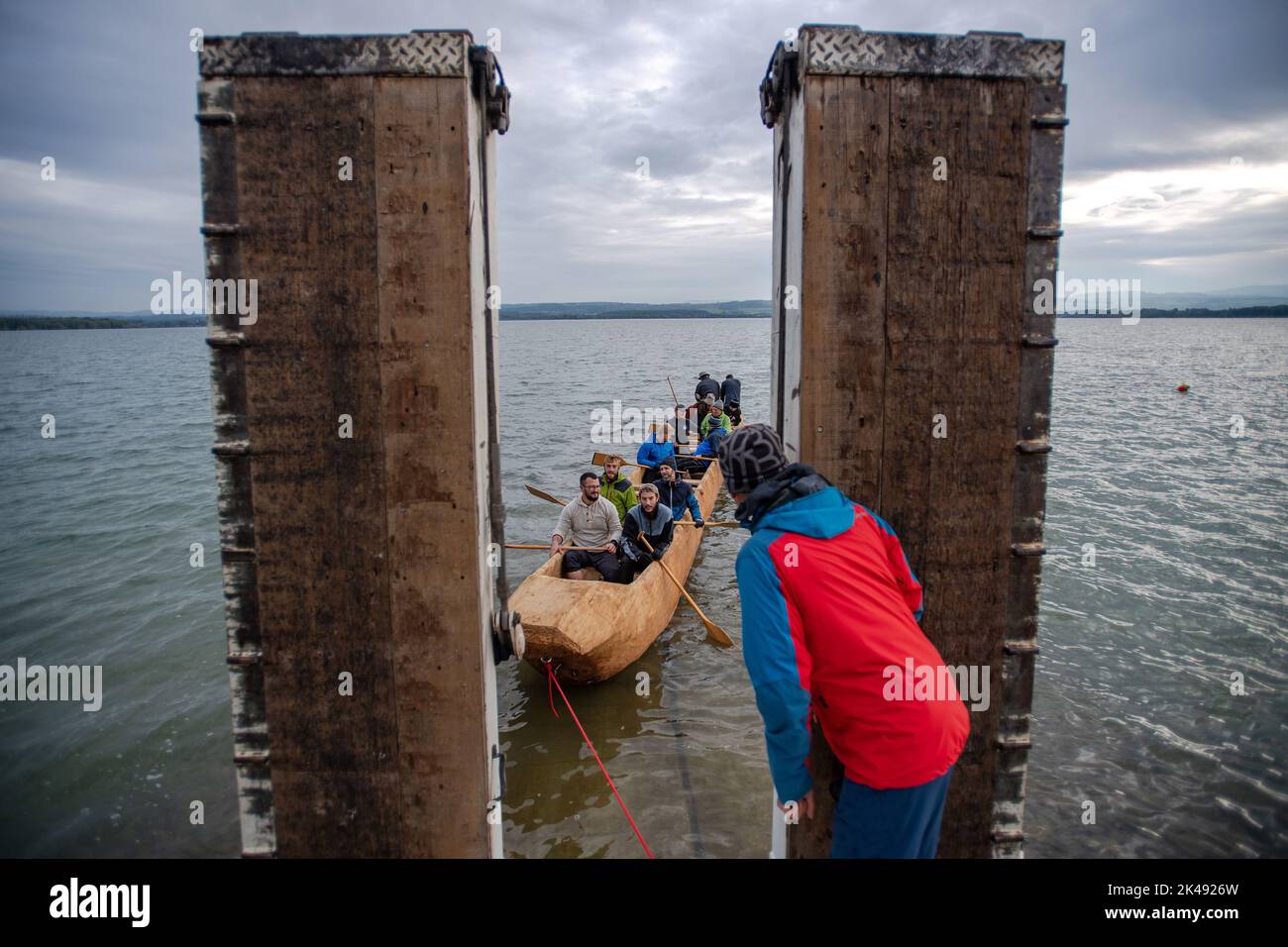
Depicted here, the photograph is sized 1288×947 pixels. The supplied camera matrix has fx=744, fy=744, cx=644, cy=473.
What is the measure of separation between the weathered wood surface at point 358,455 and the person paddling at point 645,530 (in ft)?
20.3

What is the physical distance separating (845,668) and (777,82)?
2.26m

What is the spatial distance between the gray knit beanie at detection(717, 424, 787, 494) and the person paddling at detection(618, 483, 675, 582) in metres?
6.49

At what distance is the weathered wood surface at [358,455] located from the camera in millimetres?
2650

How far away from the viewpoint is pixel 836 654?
2.37m

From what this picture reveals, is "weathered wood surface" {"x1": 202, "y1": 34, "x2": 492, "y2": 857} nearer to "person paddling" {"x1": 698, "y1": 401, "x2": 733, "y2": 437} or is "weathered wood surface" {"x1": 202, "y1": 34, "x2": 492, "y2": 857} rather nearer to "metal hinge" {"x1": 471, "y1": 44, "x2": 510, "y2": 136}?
"metal hinge" {"x1": 471, "y1": 44, "x2": 510, "y2": 136}

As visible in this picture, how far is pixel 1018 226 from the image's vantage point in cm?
278

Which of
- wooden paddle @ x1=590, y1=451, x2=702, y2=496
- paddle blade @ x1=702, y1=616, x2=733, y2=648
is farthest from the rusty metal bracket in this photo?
wooden paddle @ x1=590, y1=451, x2=702, y2=496

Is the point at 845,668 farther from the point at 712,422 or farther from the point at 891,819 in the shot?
the point at 712,422

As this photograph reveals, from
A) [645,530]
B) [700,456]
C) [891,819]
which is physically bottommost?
[645,530]

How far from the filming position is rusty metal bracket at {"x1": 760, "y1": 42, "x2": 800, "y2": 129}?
9.40 feet

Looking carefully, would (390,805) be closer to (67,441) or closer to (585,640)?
(585,640)

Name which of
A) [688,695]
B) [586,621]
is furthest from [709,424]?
[586,621]

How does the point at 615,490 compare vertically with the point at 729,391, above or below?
below

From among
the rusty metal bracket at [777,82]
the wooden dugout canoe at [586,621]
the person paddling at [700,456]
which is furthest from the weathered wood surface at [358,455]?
the person paddling at [700,456]
